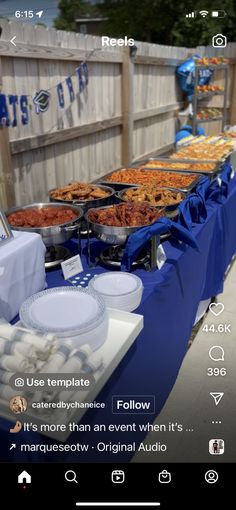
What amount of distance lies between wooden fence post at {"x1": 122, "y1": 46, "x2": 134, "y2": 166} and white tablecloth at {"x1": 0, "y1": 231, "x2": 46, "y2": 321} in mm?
3899

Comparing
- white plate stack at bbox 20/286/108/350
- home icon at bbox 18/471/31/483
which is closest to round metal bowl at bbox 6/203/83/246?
white plate stack at bbox 20/286/108/350

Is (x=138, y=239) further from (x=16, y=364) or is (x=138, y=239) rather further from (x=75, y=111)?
(x=75, y=111)

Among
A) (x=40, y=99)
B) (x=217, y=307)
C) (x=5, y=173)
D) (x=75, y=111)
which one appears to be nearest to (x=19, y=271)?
(x=5, y=173)

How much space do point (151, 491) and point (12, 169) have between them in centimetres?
288

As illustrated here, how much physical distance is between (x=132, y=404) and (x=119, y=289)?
65cm

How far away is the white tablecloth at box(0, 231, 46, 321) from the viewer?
1427 mm

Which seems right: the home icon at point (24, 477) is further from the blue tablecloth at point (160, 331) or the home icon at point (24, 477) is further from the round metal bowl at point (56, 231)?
the round metal bowl at point (56, 231)

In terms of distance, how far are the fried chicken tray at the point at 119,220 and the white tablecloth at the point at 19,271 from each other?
41 cm

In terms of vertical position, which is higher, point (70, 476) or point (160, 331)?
point (70, 476)

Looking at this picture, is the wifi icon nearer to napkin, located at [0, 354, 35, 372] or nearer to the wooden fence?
napkin, located at [0, 354, 35, 372]

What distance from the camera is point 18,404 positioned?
0.92 meters

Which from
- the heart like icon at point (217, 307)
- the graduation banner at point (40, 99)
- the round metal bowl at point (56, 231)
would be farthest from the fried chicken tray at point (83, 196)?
the heart like icon at point (217, 307)

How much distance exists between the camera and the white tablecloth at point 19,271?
1427 mm

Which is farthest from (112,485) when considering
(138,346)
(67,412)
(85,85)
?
(85,85)
